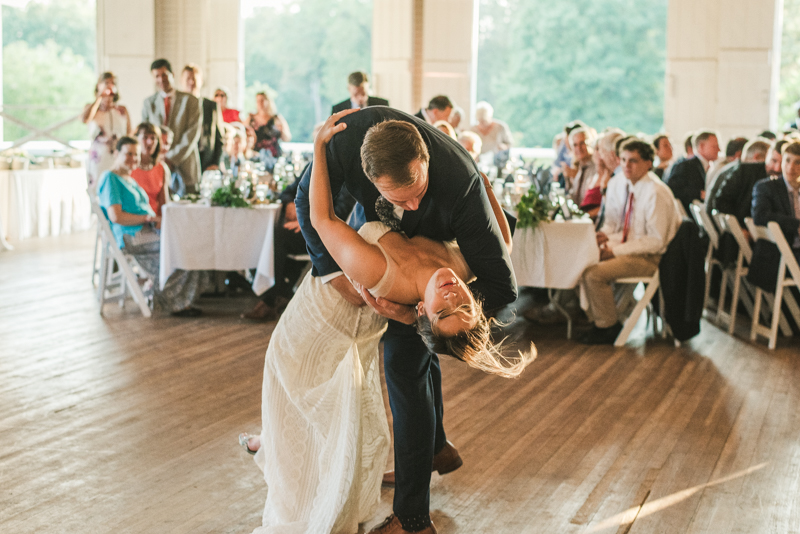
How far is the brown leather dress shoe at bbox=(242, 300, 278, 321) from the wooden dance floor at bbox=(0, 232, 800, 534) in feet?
0.44

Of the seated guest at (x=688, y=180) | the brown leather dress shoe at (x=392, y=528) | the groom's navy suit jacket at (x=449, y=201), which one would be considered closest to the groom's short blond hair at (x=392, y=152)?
the groom's navy suit jacket at (x=449, y=201)

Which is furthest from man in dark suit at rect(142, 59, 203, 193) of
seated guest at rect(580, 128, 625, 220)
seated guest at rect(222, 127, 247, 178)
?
seated guest at rect(580, 128, 625, 220)

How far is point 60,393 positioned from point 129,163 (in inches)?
82.8

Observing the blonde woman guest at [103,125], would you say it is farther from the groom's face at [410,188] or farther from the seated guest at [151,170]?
the groom's face at [410,188]

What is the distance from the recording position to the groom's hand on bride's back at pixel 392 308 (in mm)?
2182

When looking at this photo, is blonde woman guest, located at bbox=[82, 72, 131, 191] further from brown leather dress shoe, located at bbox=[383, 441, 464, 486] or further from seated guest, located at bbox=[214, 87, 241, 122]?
brown leather dress shoe, located at bbox=[383, 441, 464, 486]

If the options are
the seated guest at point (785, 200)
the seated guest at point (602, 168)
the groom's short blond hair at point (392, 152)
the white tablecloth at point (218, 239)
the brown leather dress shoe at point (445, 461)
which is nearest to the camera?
the groom's short blond hair at point (392, 152)

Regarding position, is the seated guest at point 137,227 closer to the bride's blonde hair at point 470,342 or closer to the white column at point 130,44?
the bride's blonde hair at point 470,342

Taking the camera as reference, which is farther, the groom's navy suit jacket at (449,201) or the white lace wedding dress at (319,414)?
the white lace wedding dress at (319,414)

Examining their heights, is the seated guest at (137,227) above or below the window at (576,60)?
below

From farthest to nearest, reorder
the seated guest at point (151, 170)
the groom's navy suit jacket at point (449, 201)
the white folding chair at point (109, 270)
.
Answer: the seated guest at point (151, 170)
the white folding chair at point (109, 270)
the groom's navy suit jacket at point (449, 201)

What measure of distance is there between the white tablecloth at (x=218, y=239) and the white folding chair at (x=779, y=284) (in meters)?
2.96

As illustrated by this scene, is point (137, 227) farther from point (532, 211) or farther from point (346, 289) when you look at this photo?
point (346, 289)

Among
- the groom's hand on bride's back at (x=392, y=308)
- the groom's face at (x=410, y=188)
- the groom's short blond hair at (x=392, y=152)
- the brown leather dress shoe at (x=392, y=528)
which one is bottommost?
the brown leather dress shoe at (x=392, y=528)
